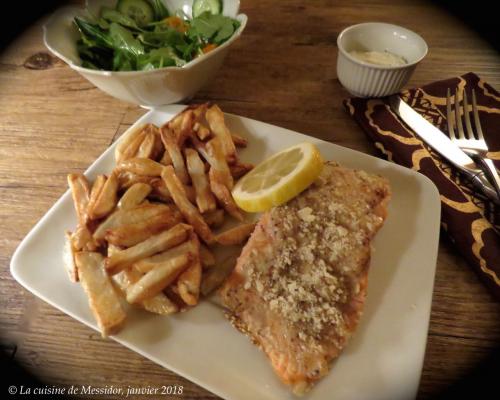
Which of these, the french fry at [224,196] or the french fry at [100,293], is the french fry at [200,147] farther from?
the french fry at [100,293]

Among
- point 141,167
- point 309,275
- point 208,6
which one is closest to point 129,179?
point 141,167

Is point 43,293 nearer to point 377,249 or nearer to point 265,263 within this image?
point 265,263

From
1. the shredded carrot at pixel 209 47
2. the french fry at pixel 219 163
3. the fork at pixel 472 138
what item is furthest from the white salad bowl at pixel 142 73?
the fork at pixel 472 138

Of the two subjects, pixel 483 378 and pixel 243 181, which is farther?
pixel 243 181

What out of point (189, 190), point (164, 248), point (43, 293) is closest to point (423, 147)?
point (189, 190)

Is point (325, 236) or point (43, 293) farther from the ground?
point (325, 236)

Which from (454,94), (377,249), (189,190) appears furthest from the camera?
(454,94)
